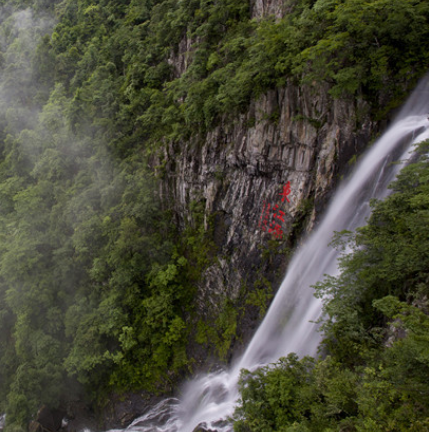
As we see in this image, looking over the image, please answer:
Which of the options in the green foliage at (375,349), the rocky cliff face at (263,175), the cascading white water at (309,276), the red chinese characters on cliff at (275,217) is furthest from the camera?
the red chinese characters on cliff at (275,217)

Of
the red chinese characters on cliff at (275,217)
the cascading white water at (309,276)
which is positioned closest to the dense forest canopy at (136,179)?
the cascading white water at (309,276)

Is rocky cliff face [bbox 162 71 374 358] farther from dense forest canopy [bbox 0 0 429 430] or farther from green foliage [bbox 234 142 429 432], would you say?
green foliage [bbox 234 142 429 432]

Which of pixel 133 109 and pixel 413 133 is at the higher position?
pixel 133 109

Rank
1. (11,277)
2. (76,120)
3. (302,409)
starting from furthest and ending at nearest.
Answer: (76,120) < (11,277) < (302,409)

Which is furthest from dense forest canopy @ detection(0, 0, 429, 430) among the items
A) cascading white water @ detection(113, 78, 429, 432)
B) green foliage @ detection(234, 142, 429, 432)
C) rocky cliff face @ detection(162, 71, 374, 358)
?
cascading white water @ detection(113, 78, 429, 432)

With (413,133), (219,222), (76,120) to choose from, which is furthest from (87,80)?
(413,133)

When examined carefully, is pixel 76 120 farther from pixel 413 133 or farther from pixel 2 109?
pixel 413 133

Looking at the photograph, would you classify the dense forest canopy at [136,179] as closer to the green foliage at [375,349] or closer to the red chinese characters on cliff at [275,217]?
the green foliage at [375,349]
